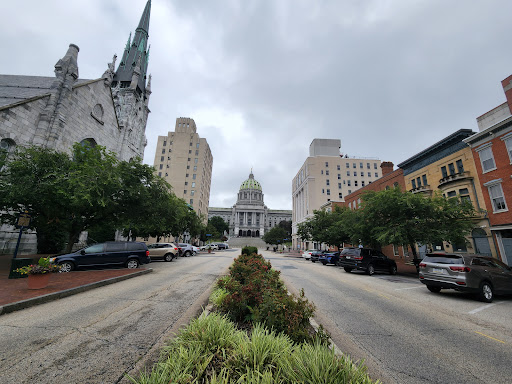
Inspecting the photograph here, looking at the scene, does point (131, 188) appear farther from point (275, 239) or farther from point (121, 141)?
point (275, 239)

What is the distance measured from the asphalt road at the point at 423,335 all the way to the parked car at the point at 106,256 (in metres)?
10.9

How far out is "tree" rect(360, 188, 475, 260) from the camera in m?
15.3

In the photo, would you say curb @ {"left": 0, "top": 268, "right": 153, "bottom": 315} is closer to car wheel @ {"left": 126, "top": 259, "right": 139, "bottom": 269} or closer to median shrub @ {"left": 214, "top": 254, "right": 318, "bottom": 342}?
car wheel @ {"left": 126, "top": 259, "right": 139, "bottom": 269}

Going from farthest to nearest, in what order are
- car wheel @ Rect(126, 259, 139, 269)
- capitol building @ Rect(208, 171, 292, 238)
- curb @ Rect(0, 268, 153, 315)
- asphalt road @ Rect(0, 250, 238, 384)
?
capitol building @ Rect(208, 171, 292, 238) < car wheel @ Rect(126, 259, 139, 269) < curb @ Rect(0, 268, 153, 315) < asphalt road @ Rect(0, 250, 238, 384)

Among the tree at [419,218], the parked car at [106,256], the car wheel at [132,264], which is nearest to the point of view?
the parked car at [106,256]

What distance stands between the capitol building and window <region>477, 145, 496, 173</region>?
400 feet

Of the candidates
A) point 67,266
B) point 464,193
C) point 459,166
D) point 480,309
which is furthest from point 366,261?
point 67,266

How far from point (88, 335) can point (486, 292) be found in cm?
1275

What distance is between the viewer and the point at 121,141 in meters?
33.0

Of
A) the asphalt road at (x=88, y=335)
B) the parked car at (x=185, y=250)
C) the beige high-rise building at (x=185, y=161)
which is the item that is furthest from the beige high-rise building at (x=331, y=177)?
the asphalt road at (x=88, y=335)

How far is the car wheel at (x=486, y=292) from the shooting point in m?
A: 8.31

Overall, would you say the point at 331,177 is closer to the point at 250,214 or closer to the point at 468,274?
the point at 468,274

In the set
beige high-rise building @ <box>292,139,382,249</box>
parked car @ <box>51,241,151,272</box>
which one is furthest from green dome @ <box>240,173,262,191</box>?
parked car @ <box>51,241,151,272</box>

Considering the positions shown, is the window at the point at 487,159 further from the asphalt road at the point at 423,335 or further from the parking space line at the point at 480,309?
the parking space line at the point at 480,309
